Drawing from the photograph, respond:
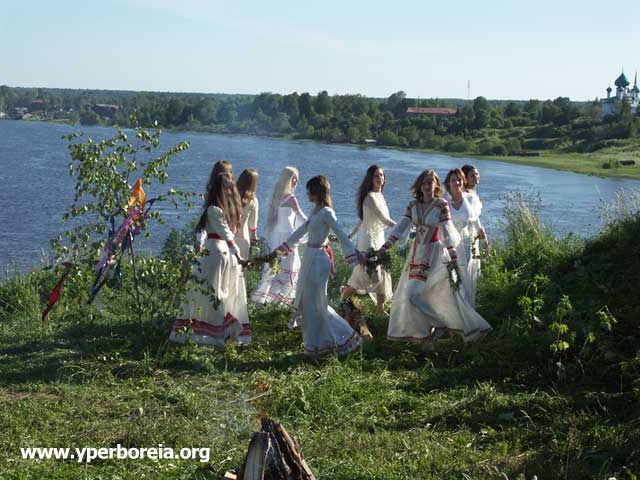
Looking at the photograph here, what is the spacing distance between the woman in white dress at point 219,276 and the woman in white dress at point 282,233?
1999mm

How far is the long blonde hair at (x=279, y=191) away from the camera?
35.4ft

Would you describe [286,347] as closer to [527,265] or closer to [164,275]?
[164,275]

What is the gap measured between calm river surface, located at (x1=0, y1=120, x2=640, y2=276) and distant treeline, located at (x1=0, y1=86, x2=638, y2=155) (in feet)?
9.74

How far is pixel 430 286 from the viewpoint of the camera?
8.94 metres

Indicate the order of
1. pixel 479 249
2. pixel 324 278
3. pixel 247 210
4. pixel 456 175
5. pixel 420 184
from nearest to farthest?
pixel 324 278
pixel 420 184
pixel 456 175
pixel 247 210
pixel 479 249

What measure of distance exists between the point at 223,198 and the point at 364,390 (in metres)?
2.41

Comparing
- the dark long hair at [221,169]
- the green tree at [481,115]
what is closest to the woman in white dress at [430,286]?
the dark long hair at [221,169]

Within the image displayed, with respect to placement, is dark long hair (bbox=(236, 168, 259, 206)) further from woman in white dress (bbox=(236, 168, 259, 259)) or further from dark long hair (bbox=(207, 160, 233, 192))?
dark long hair (bbox=(207, 160, 233, 192))

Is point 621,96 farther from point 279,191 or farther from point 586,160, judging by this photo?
point 279,191

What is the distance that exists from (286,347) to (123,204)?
83.6 inches

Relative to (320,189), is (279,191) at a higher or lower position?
lower

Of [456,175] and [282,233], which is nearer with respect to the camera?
[456,175]

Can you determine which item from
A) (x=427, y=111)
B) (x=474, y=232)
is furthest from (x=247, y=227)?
(x=427, y=111)

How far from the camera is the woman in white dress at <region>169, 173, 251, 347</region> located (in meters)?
8.54
